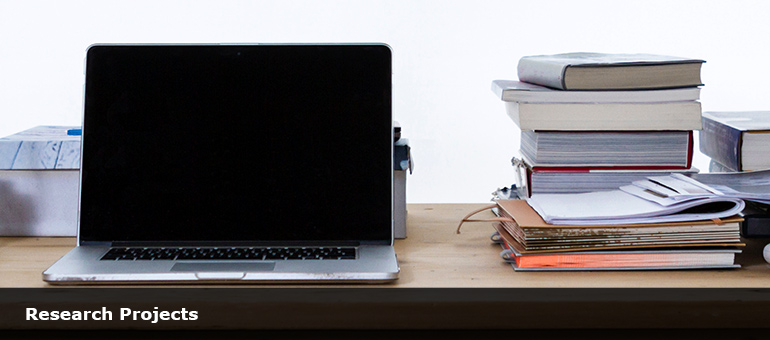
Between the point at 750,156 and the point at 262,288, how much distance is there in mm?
641

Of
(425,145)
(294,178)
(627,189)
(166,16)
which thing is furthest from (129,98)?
(425,145)

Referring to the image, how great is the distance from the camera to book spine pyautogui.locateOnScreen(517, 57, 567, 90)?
0.83m

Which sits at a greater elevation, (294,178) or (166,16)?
(166,16)

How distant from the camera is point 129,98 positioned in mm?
791

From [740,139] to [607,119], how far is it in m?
0.17

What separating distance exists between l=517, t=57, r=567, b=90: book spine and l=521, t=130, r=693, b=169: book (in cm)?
7

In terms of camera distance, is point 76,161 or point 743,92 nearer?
point 76,161

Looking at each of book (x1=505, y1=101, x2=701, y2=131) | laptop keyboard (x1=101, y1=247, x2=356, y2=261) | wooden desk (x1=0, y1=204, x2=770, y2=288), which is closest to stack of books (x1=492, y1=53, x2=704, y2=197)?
book (x1=505, y1=101, x2=701, y2=131)

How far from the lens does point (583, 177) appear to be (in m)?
0.87

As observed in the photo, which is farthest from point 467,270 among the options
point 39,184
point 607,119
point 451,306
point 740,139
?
point 39,184

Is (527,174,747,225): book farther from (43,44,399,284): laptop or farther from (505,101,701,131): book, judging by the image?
(43,44,399,284): laptop

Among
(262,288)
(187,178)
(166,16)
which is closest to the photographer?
(262,288)

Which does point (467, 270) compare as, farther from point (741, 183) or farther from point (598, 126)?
point (741, 183)

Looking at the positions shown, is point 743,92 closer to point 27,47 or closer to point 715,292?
point 715,292
